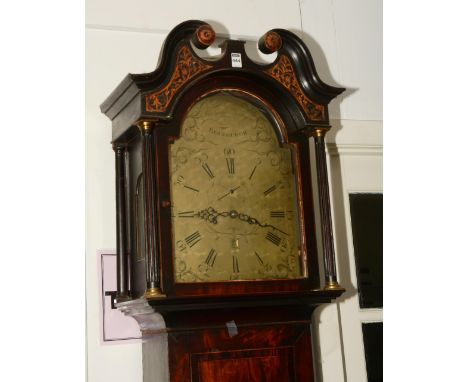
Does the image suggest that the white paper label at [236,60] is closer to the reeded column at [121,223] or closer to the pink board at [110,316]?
the reeded column at [121,223]

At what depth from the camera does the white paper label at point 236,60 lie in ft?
5.54

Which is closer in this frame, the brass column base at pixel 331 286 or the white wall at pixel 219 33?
the brass column base at pixel 331 286

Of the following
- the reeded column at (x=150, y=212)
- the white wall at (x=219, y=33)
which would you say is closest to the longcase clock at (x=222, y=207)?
the reeded column at (x=150, y=212)

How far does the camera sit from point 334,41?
2.30 m

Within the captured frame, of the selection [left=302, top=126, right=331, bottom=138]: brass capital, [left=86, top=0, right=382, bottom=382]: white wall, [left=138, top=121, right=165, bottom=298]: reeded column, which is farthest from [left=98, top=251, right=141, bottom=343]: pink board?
[left=302, top=126, right=331, bottom=138]: brass capital

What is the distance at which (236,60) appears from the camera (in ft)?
5.56

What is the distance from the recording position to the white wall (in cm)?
184

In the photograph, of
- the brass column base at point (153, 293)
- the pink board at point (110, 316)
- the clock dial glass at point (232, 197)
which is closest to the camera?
the brass column base at point (153, 293)

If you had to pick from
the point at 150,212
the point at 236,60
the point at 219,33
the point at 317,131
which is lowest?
the point at 150,212

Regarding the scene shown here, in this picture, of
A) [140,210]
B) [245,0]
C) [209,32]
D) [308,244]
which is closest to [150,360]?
[140,210]

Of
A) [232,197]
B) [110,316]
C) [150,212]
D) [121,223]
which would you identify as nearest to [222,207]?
[232,197]

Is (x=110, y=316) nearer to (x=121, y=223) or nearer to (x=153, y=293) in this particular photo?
(x=121, y=223)

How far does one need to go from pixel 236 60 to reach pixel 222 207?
37 cm

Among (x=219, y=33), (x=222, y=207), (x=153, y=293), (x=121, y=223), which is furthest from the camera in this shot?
(x=219, y=33)
